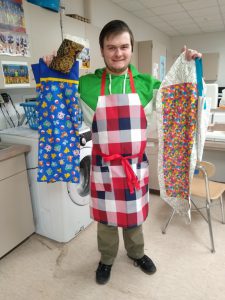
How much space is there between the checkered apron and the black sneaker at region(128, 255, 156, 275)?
1.33 ft

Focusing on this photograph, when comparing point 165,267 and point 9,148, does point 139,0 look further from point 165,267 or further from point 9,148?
point 165,267

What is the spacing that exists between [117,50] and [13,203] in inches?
51.3

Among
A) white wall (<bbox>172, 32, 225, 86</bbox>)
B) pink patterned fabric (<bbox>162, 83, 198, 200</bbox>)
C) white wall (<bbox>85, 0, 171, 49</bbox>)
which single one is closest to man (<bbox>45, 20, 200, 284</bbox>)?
pink patterned fabric (<bbox>162, 83, 198, 200</bbox>)

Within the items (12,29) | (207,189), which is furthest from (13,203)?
(207,189)

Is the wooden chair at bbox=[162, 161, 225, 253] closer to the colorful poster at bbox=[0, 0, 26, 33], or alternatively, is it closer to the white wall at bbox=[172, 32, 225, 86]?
the colorful poster at bbox=[0, 0, 26, 33]

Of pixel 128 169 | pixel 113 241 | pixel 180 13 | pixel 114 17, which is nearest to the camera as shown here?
pixel 128 169

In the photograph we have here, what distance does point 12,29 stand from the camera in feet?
5.55

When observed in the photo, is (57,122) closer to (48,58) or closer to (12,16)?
(48,58)

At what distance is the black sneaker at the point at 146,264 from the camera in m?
1.60

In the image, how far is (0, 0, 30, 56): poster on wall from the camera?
1.63 m

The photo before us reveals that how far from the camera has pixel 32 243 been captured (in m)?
1.95

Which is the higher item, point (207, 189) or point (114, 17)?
point (114, 17)

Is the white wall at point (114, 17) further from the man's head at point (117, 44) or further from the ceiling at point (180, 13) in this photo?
the man's head at point (117, 44)

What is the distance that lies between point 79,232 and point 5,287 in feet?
2.20
